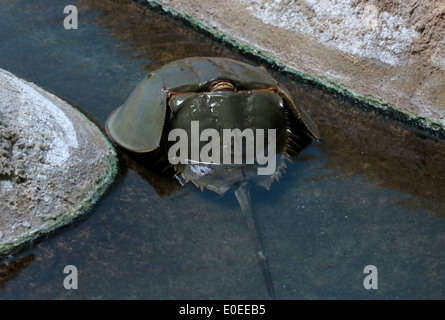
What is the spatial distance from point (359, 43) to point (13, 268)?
10.9 feet

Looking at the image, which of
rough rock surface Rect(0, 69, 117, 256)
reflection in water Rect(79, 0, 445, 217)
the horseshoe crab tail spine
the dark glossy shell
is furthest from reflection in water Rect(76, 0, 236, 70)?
the horseshoe crab tail spine

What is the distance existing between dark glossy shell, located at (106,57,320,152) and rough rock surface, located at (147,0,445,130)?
1.04m

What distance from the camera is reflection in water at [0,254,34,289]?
3.25 metres

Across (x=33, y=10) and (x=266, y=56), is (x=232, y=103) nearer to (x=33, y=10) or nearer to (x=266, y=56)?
(x=266, y=56)

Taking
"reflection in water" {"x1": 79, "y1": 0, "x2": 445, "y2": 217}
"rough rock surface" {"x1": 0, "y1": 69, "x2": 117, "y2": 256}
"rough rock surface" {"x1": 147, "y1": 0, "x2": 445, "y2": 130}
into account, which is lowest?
"rough rock surface" {"x1": 0, "y1": 69, "x2": 117, "y2": 256}

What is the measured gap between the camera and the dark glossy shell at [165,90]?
3943 millimetres

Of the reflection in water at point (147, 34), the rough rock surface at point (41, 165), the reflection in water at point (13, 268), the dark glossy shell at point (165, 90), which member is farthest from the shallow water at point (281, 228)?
the reflection in water at point (147, 34)

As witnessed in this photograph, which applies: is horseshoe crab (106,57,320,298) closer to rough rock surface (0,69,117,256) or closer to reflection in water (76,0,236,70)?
rough rock surface (0,69,117,256)

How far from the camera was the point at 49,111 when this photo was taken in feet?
13.3

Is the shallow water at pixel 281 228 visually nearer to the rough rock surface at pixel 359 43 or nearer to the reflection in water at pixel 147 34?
the rough rock surface at pixel 359 43

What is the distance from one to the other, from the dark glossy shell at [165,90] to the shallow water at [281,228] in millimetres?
217

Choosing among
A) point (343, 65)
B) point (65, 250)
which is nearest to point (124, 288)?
point (65, 250)

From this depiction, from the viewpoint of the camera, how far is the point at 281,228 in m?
3.68

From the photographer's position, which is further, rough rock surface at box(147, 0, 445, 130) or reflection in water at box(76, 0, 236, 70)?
reflection in water at box(76, 0, 236, 70)
